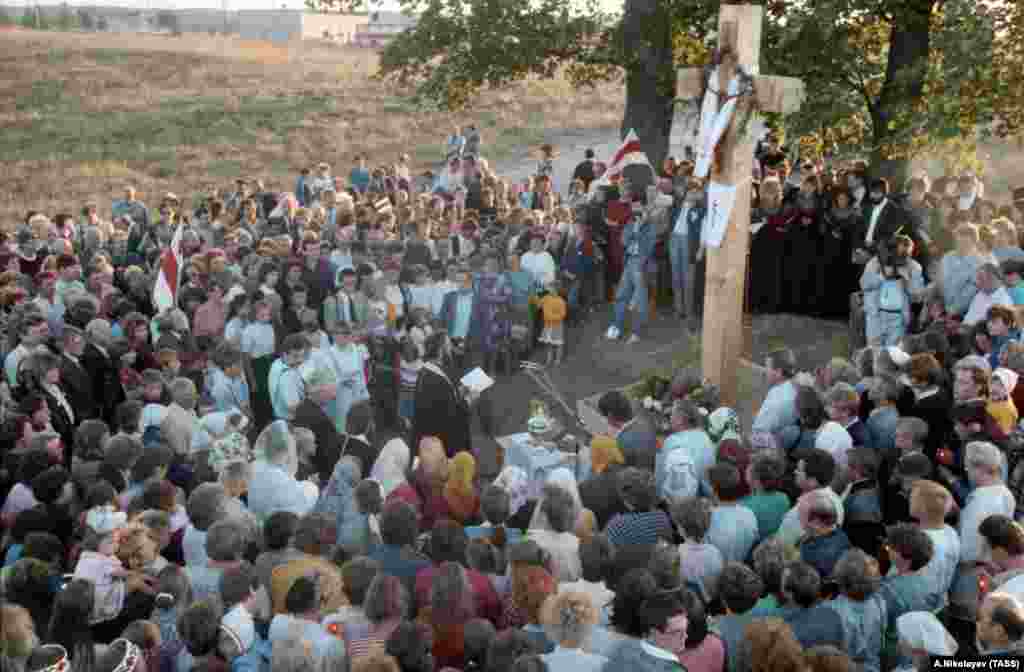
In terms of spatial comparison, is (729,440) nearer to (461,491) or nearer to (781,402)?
(781,402)

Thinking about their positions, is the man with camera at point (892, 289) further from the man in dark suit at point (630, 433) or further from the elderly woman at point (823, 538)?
the elderly woman at point (823, 538)

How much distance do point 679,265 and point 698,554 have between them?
6.51 meters

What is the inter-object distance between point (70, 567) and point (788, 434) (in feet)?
15.9

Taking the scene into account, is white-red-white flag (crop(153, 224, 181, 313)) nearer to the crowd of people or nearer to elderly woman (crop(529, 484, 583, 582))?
the crowd of people

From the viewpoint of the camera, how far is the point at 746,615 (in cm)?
509

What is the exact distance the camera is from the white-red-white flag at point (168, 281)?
10.1 meters

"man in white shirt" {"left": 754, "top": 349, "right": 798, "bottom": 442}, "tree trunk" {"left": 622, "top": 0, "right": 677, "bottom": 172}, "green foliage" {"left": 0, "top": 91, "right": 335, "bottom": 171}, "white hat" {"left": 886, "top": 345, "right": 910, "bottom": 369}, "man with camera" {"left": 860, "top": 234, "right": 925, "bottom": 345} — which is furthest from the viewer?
"green foliage" {"left": 0, "top": 91, "right": 335, "bottom": 171}

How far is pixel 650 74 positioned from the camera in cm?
1470

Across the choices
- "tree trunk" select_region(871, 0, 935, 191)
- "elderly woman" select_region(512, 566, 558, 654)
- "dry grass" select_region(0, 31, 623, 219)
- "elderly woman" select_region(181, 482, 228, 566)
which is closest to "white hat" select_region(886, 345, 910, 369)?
"elderly woman" select_region(512, 566, 558, 654)

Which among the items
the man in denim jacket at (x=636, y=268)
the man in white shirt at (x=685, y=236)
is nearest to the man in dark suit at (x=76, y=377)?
the man in denim jacket at (x=636, y=268)

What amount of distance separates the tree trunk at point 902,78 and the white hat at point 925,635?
26.0 feet

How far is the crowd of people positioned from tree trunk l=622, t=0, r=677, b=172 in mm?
3004

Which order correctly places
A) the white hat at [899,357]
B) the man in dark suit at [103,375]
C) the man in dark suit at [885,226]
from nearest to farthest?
the white hat at [899,357]
the man in dark suit at [103,375]
the man in dark suit at [885,226]

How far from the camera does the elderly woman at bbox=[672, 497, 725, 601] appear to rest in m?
5.71
